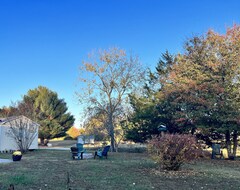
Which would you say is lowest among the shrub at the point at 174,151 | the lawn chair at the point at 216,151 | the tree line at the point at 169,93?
the lawn chair at the point at 216,151

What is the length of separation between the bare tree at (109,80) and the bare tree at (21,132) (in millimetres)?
4980

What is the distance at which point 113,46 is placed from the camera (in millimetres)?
22234

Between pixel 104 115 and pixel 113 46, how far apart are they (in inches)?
244

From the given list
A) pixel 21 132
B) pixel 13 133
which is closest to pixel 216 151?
pixel 21 132

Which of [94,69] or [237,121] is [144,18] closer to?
[237,121]

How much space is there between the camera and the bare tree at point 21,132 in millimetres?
18752

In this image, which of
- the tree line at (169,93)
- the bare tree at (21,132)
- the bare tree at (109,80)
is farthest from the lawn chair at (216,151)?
the bare tree at (21,132)

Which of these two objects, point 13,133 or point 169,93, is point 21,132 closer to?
point 13,133

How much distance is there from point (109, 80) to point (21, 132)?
836 cm

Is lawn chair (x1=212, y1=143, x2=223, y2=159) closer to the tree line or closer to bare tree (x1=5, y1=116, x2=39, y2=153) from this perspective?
the tree line

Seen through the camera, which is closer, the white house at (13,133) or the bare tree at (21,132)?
the bare tree at (21,132)

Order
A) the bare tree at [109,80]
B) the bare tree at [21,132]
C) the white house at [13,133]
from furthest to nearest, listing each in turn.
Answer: the bare tree at [109,80] < the white house at [13,133] < the bare tree at [21,132]

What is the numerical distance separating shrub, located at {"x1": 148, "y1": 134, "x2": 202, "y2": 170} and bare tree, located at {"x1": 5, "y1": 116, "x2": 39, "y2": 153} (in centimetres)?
1295

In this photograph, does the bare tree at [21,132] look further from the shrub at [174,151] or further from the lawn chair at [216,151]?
the lawn chair at [216,151]
